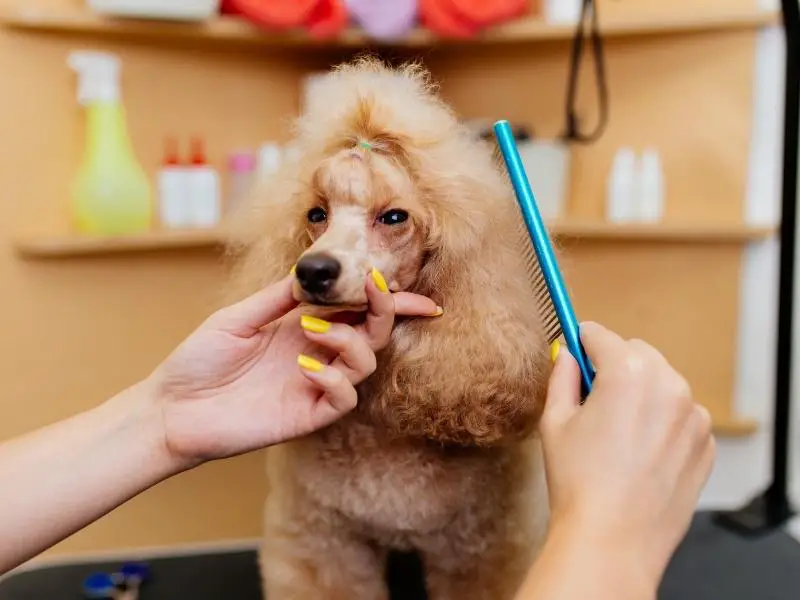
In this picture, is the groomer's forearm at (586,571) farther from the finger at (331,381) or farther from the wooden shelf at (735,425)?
the wooden shelf at (735,425)

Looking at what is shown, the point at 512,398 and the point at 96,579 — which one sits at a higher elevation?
the point at 512,398

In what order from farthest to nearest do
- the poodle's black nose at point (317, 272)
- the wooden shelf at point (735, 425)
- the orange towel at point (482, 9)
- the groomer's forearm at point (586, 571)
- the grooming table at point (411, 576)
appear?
1. the wooden shelf at point (735, 425)
2. the orange towel at point (482, 9)
3. the grooming table at point (411, 576)
4. the poodle's black nose at point (317, 272)
5. the groomer's forearm at point (586, 571)

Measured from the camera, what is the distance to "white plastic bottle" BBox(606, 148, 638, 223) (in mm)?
1354

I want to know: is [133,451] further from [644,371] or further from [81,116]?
[81,116]

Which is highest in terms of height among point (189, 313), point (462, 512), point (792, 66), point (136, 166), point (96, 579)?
point (792, 66)

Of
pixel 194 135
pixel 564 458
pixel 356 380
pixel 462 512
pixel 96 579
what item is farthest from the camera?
pixel 194 135

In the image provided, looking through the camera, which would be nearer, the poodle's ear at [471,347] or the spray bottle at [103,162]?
the poodle's ear at [471,347]

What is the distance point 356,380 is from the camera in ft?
2.11

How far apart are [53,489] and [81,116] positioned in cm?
78

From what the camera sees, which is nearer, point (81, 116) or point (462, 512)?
point (462, 512)

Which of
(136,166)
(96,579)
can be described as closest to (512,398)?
(96,579)

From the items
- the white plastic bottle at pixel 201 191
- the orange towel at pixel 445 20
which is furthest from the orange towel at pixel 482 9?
the white plastic bottle at pixel 201 191

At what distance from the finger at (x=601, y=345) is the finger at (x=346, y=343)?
0.57 ft

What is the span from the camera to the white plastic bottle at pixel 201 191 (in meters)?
1.31
